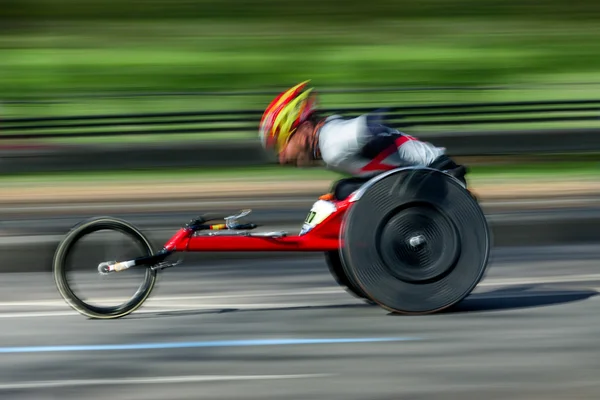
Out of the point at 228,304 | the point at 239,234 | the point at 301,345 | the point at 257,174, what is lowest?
the point at 257,174

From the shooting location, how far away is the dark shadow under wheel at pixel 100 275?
776 centimetres

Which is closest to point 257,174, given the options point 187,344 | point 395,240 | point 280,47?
point 395,240

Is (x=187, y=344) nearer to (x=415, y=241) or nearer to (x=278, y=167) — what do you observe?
(x=415, y=241)

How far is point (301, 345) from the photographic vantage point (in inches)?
272

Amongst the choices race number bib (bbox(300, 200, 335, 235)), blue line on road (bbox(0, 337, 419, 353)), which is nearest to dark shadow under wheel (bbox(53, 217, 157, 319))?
blue line on road (bbox(0, 337, 419, 353))

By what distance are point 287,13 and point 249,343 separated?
111ft

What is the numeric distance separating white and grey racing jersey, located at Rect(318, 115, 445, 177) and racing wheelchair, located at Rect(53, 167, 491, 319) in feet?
0.40

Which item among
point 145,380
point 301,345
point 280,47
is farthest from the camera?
point 280,47

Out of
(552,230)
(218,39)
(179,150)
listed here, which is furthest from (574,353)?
(218,39)

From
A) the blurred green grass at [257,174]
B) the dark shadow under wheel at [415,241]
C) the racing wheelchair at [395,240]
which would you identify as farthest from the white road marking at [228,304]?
the blurred green grass at [257,174]

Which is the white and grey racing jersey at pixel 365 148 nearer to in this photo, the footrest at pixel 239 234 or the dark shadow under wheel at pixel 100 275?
the footrest at pixel 239 234

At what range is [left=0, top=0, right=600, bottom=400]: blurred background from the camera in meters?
6.52

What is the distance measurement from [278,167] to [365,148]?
1090cm

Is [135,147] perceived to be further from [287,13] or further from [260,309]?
[287,13]
